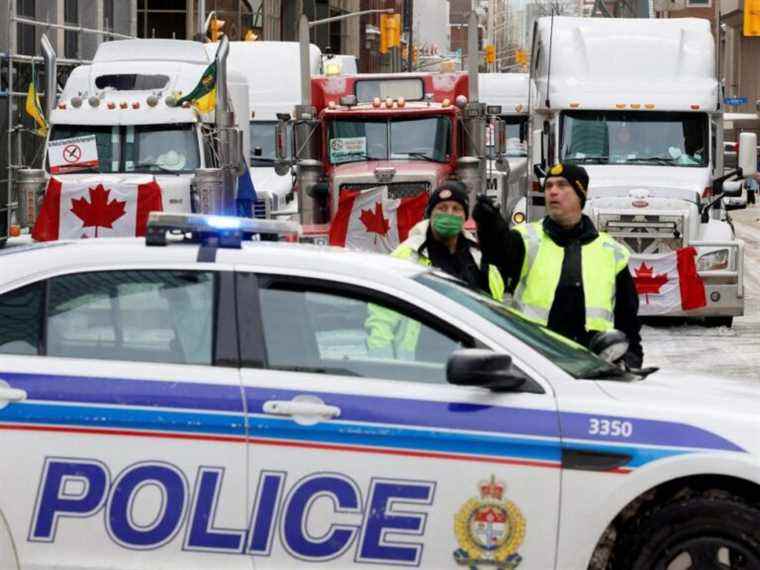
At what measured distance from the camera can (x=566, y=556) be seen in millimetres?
6066

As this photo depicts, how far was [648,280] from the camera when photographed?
64.9ft

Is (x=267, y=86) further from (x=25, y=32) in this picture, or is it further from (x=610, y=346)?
(x=610, y=346)

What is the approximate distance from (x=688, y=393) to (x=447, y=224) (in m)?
1.79

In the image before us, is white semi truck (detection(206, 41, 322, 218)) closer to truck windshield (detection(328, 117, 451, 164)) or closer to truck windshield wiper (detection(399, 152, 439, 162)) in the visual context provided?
truck windshield (detection(328, 117, 451, 164))

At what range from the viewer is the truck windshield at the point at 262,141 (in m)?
28.5

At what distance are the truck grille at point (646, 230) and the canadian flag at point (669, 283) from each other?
0.25 meters

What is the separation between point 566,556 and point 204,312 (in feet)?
4.94

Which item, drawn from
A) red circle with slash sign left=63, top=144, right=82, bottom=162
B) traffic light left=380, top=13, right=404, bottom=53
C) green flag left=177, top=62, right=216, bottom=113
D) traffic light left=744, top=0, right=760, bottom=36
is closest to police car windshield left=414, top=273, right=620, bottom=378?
red circle with slash sign left=63, top=144, right=82, bottom=162

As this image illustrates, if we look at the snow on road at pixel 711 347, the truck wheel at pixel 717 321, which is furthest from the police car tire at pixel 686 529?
the truck wheel at pixel 717 321

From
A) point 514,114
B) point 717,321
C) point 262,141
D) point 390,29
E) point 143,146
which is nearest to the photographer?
point 717,321

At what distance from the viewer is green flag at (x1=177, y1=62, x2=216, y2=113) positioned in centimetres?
2223

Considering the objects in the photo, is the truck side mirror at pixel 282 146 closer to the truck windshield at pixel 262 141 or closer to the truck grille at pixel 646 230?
the truck grille at pixel 646 230

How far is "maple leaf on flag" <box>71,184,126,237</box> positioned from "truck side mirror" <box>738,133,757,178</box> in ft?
23.7

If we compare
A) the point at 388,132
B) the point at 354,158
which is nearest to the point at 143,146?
the point at 354,158
